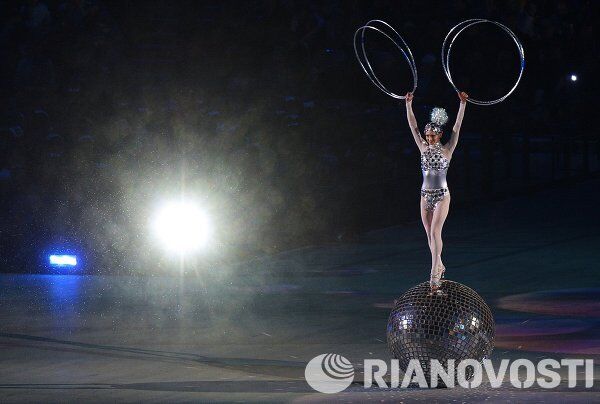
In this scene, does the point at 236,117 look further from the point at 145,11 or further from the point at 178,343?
the point at 178,343

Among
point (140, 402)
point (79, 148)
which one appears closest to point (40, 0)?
point (79, 148)

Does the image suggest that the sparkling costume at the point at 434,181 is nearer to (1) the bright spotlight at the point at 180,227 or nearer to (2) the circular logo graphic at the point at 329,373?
(2) the circular logo graphic at the point at 329,373

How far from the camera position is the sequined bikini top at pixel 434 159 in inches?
319

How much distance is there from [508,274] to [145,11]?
15.7 meters

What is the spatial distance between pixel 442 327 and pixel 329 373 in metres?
1.53

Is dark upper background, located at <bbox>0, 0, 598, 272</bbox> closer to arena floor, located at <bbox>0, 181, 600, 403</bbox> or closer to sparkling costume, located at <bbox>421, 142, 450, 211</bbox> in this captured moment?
arena floor, located at <bbox>0, 181, 600, 403</bbox>

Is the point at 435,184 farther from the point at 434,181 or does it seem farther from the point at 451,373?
A: the point at 451,373

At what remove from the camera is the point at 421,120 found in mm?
22641

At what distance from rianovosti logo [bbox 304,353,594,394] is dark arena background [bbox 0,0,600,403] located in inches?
3.9

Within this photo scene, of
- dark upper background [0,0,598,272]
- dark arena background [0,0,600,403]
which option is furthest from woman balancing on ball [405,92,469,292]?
dark upper background [0,0,598,272]

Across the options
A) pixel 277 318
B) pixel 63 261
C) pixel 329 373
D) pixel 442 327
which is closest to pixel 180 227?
pixel 63 261

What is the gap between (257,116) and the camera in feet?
72.3

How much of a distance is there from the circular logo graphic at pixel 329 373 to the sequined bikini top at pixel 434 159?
188 cm

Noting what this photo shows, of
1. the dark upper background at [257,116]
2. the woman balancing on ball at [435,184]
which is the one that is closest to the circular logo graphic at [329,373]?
the woman balancing on ball at [435,184]
